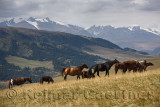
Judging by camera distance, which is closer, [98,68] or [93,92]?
[93,92]

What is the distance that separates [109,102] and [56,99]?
411 cm

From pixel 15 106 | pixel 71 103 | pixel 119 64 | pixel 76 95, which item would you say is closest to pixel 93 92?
pixel 76 95

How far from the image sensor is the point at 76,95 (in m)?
13.7

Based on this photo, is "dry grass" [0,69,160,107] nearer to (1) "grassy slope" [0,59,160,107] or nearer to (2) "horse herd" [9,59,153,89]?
(1) "grassy slope" [0,59,160,107]

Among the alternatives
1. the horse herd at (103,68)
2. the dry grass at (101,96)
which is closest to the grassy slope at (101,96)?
the dry grass at (101,96)

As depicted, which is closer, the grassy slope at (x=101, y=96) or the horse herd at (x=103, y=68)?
the grassy slope at (x=101, y=96)

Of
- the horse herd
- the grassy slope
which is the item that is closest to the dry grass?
the grassy slope

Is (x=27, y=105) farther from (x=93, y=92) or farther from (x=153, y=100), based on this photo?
(x=153, y=100)

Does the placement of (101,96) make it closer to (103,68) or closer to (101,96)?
(101,96)

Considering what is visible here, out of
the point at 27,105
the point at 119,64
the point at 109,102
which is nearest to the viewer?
the point at 109,102

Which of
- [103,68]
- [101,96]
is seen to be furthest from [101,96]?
[103,68]

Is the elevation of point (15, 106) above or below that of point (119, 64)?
below

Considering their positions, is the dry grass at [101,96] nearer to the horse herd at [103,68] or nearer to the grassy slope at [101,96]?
the grassy slope at [101,96]

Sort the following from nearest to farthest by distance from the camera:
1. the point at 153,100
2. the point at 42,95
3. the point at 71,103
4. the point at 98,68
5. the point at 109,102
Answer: the point at 153,100 < the point at 109,102 < the point at 71,103 < the point at 42,95 < the point at 98,68
